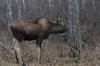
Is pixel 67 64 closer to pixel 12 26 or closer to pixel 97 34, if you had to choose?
pixel 12 26

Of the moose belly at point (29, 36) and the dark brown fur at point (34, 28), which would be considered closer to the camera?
the dark brown fur at point (34, 28)

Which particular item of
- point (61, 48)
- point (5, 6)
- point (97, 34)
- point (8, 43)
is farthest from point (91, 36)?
point (5, 6)

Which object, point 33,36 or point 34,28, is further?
point 34,28

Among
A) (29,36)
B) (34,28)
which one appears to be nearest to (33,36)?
(29,36)

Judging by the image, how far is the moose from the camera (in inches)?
446

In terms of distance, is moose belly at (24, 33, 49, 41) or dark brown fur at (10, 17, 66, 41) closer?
dark brown fur at (10, 17, 66, 41)

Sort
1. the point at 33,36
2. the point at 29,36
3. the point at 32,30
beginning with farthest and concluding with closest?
the point at 32,30, the point at 33,36, the point at 29,36

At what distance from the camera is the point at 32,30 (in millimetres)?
12016

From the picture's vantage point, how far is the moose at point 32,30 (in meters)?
11.3

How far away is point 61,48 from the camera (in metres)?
12.5

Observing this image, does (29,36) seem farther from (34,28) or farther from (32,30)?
(34,28)

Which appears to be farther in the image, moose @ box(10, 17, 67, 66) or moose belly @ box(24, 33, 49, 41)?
moose belly @ box(24, 33, 49, 41)

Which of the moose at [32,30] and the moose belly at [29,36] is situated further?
the moose belly at [29,36]

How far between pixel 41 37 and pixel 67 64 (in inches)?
97.7
